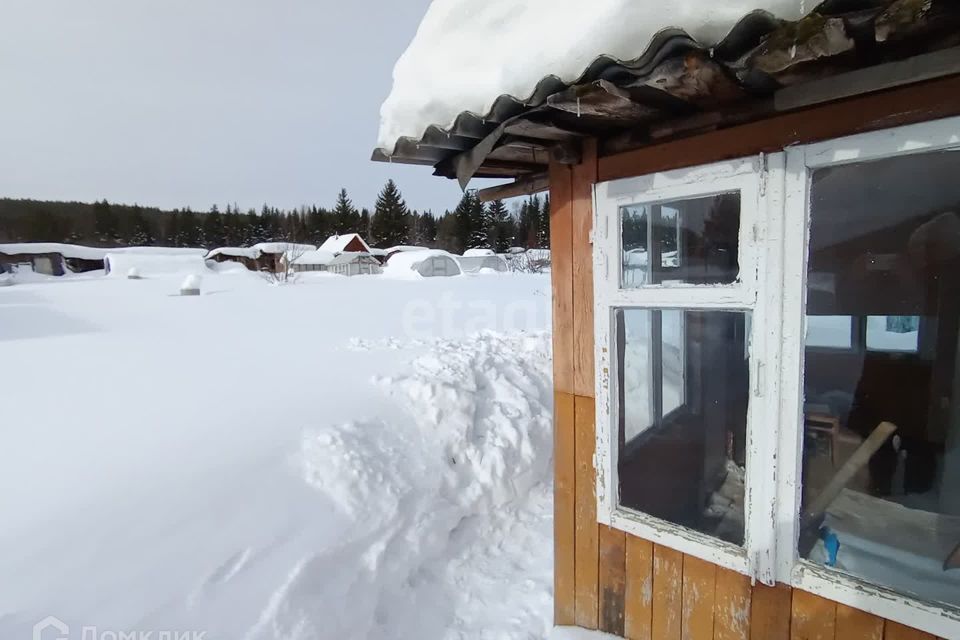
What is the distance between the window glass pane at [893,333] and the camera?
8.82ft

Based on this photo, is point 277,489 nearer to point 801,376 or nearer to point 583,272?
point 583,272

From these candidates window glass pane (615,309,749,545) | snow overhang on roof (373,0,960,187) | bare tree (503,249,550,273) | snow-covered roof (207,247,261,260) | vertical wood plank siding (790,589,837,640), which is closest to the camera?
snow overhang on roof (373,0,960,187)

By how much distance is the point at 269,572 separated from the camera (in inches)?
91.7

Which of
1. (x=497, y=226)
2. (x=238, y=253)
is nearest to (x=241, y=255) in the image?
(x=238, y=253)

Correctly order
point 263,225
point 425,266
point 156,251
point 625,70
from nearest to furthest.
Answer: point 625,70 → point 425,266 → point 156,251 → point 263,225

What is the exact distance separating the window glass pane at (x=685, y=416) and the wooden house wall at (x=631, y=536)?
172mm

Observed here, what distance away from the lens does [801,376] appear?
151 centimetres

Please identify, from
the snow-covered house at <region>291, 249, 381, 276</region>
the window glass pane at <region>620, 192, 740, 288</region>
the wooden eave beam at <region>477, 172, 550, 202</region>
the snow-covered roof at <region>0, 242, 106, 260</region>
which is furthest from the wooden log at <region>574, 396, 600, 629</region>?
the snow-covered roof at <region>0, 242, 106, 260</region>

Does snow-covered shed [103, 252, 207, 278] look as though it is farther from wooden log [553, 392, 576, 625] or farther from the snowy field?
wooden log [553, 392, 576, 625]

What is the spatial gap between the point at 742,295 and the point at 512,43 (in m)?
1.21

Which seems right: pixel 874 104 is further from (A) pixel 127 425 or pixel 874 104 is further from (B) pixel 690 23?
(A) pixel 127 425

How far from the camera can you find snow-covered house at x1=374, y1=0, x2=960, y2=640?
4.23ft

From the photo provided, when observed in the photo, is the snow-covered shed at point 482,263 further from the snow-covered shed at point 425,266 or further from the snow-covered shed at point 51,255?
the snow-covered shed at point 51,255

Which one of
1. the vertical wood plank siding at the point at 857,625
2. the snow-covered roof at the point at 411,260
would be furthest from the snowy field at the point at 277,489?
the snow-covered roof at the point at 411,260
